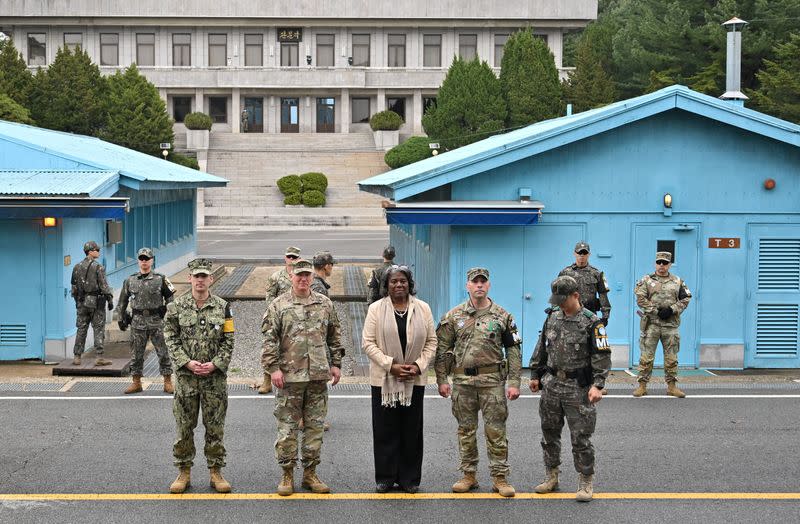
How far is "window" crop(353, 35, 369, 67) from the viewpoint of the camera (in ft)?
273

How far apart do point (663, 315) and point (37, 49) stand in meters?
77.7

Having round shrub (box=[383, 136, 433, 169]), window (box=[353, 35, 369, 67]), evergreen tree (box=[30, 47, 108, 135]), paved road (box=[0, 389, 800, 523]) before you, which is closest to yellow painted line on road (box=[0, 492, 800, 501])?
paved road (box=[0, 389, 800, 523])

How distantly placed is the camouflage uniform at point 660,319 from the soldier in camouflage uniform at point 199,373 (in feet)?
21.0

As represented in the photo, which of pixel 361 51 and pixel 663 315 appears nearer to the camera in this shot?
pixel 663 315

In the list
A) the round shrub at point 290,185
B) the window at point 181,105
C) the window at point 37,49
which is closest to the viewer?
the round shrub at point 290,185

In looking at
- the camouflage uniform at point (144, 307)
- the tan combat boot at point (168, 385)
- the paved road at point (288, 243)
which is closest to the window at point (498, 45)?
the paved road at point (288, 243)

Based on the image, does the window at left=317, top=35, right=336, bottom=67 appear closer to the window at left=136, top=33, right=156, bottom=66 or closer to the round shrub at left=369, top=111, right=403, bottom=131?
the round shrub at left=369, top=111, right=403, bottom=131

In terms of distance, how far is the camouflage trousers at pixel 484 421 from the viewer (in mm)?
8852

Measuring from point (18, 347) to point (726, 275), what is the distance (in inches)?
421

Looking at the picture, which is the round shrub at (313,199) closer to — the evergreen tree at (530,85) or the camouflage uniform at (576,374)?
the evergreen tree at (530,85)

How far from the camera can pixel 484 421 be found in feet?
29.4

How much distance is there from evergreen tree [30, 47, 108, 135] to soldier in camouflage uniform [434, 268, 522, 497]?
54.8 m

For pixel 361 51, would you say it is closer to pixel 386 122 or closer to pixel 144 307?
pixel 386 122

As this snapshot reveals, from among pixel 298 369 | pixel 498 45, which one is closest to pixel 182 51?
pixel 498 45
